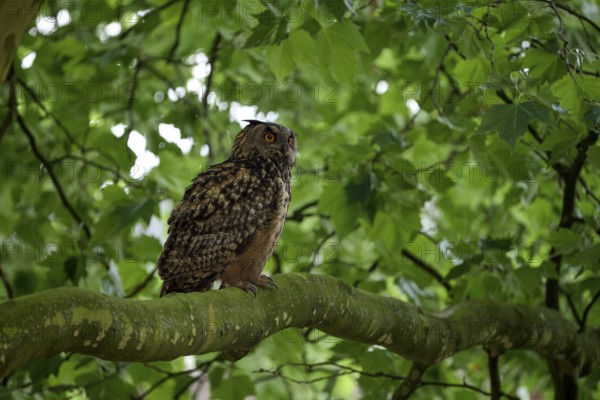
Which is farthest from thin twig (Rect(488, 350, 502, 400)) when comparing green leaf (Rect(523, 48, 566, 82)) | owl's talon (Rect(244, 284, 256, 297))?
owl's talon (Rect(244, 284, 256, 297))

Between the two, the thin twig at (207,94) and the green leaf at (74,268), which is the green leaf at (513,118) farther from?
the thin twig at (207,94)

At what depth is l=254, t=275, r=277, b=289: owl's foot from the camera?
8.50 feet

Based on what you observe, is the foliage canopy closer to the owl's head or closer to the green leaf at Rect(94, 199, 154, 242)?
the green leaf at Rect(94, 199, 154, 242)

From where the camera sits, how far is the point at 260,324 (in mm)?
2443

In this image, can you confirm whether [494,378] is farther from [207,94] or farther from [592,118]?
[207,94]

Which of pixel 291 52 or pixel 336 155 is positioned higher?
pixel 291 52

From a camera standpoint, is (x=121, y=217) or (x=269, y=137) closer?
(x=269, y=137)

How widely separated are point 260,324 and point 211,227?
0.60 meters

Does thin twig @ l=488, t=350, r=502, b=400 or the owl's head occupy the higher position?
the owl's head

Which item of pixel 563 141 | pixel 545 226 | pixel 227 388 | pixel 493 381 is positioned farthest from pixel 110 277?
pixel 545 226

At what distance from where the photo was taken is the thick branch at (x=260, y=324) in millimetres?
1729

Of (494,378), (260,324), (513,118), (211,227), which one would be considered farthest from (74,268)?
(513,118)

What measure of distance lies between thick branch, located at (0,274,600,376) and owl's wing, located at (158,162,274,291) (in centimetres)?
32

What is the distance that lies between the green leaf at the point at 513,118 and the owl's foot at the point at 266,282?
34.6 inches
